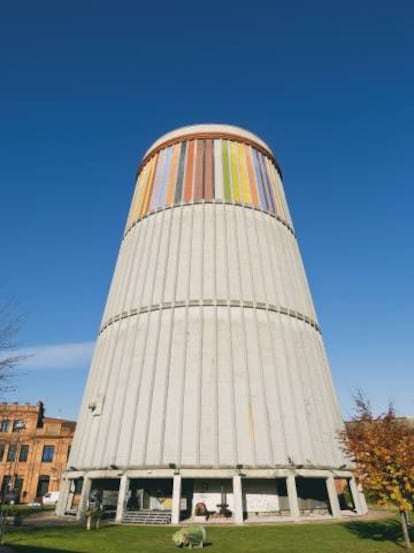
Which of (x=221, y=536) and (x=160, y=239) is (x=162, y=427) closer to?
(x=221, y=536)

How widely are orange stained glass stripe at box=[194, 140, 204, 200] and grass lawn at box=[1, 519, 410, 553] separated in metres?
23.5

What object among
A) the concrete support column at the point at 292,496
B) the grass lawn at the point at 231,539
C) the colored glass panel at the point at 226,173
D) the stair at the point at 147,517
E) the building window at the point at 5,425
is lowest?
the grass lawn at the point at 231,539

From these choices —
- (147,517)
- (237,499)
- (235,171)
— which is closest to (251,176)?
(235,171)

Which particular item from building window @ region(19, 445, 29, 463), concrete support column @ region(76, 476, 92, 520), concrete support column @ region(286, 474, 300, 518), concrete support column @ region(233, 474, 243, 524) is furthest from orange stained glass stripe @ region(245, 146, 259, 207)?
building window @ region(19, 445, 29, 463)

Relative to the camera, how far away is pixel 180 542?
593 inches

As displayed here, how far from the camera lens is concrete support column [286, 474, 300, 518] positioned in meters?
22.1

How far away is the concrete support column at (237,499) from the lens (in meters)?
21.0

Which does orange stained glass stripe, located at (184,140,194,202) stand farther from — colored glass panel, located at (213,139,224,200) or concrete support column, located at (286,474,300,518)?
concrete support column, located at (286,474,300,518)

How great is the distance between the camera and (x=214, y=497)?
76.8 feet

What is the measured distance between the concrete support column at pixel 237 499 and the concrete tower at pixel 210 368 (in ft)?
0.24

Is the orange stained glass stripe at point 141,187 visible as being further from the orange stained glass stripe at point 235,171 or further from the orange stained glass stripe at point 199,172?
the orange stained glass stripe at point 235,171

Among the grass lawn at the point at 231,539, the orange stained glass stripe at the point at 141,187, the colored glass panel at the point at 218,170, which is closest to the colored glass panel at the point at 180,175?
the colored glass panel at the point at 218,170

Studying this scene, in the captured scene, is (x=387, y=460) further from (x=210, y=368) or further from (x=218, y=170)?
(x=218, y=170)

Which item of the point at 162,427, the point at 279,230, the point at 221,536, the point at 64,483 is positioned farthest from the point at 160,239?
the point at 221,536
